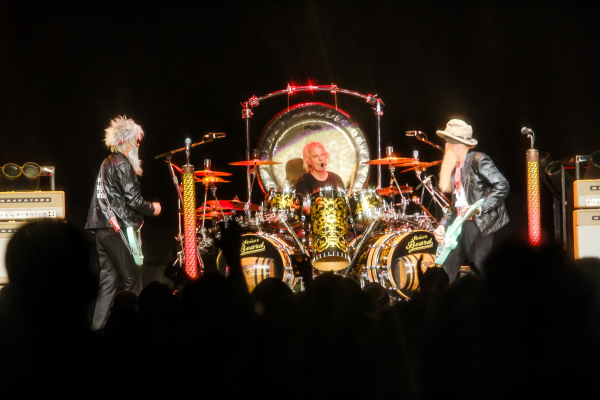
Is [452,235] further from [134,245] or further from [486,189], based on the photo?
[134,245]

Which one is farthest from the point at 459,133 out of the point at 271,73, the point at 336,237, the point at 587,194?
the point at 271,73

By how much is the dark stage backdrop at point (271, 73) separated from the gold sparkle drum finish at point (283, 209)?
8.13ft

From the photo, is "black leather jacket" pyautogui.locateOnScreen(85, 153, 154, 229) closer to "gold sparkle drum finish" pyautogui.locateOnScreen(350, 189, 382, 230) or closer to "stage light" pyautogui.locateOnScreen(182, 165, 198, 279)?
"stage light" pyautogui.locateOnScreen(182, 165, 198, 279)

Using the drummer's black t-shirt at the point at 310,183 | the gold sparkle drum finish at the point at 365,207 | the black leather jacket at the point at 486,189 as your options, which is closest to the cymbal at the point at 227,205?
the drummer's black t-shirt at the point at 310,183

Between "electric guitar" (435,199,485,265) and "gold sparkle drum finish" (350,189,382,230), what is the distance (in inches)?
41.2

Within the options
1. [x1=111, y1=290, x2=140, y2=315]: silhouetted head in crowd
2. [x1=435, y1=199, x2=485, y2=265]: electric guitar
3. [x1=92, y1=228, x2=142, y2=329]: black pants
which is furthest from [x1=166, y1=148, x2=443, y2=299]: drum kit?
[x1=111, y1=290, x2=140, y2=315]: silhouetted head in crowd

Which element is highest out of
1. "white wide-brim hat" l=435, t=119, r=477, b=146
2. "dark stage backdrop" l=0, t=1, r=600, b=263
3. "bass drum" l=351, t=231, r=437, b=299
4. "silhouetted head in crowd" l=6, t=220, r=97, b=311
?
"dark stage backdrop" l=0, t=1, r=600, b=263

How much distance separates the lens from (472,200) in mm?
4355

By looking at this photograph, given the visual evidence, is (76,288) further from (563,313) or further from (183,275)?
(563,313)

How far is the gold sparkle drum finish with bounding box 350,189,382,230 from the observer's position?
533cm

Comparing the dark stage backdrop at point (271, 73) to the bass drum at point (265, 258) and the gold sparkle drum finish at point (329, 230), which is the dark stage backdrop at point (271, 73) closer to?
the gold sparkle drum finish at point (329, 230)

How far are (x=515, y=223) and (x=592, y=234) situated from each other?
5.79ft

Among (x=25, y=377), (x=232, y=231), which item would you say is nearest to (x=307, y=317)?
(x=232, y=231)

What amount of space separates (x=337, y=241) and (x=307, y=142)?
294cm
